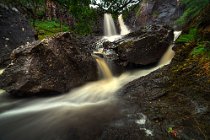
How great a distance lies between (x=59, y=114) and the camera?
4.86m

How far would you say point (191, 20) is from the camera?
24.2ft

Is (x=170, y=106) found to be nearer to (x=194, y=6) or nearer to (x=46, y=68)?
(x=46, y=68)

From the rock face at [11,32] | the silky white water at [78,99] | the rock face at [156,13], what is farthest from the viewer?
the rock face at [156,13]

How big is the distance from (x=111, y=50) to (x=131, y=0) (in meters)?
2.38

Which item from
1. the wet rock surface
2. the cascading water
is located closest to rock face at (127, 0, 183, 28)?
the cascading water

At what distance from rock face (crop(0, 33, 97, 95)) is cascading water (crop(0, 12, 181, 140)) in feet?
0.98

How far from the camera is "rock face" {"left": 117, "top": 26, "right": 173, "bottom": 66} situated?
8328mm

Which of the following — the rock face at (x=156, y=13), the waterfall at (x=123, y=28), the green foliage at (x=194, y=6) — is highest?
the green foliage at (x=194, y=6)

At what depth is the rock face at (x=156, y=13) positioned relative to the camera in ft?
65.6

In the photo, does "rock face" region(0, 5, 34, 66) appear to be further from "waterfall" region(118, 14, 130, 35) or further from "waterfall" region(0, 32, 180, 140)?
"waterfall" region(118, 14, 130, 35)

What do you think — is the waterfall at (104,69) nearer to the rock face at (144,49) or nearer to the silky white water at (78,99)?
the rock face at (144,49)

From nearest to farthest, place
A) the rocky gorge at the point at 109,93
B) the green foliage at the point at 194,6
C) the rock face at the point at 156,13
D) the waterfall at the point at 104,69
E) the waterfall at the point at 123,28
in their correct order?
the rocky gorge at the point at 109,93 → the green foliage at the point at 194,6 → the waterfall at the point at 104,69 → the rock face at the point at 156,13 → the waterfall at the point at 123,28

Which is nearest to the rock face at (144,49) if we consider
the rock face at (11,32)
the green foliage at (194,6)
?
the green foliage at (194,6)

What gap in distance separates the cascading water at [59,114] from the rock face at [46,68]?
30 cm
